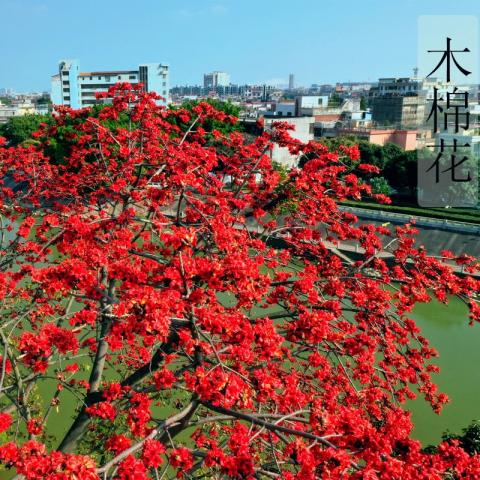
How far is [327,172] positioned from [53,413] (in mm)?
6287

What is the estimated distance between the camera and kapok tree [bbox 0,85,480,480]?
3.33 metres

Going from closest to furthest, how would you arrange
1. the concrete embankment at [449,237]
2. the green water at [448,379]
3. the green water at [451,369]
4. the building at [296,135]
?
the green water at [448,379]
the green water at [451,369]
the concrete embankment at [449,237]
the building at [296,135]

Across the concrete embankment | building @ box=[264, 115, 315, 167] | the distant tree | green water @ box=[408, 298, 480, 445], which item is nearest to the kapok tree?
green water @ box=[408, 298, 480, 445]

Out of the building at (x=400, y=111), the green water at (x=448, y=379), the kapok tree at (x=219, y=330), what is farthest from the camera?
the building at (x=400, y=111)

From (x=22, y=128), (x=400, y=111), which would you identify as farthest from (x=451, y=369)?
(x=400, y=111)

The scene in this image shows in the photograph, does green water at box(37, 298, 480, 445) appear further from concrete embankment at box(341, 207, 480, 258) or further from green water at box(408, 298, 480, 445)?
concrete embankment at box(341, 207, 480, 258)

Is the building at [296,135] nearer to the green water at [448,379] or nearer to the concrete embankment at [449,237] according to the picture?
the concrete embankment at [449,237]

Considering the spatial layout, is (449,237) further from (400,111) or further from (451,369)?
(400,111)

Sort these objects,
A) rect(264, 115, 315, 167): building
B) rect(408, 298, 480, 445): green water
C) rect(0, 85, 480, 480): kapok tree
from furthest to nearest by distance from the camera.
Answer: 1. rect(264, 115, 315, 167): building
2. rect(408, 298, 480, 445): green water
3. rect(0, 85, 480, 480): kapok tree

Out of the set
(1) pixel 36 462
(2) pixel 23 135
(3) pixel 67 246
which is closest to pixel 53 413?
(3) pixel 67 246

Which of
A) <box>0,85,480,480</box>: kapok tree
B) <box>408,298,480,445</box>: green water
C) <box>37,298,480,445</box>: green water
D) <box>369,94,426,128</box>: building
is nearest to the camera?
<box>0,85,480,480</box>: kapok tree

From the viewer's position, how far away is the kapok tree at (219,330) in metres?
3.33

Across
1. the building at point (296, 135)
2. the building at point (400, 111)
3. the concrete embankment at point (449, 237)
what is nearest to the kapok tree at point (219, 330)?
the concrete embankment at point (449, 237)

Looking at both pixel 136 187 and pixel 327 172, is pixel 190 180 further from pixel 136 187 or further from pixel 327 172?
pixel 327 172
